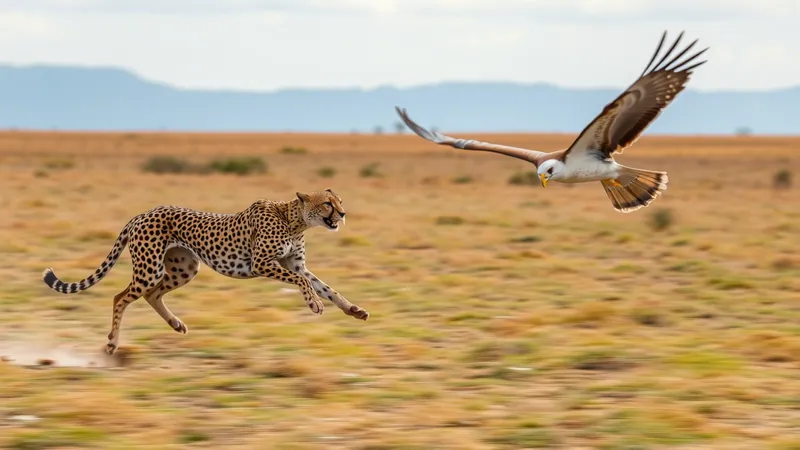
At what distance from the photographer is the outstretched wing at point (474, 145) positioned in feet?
36.2

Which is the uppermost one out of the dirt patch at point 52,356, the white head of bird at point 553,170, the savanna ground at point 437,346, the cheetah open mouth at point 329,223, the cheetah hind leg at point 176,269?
the white head of bird at point 553,170

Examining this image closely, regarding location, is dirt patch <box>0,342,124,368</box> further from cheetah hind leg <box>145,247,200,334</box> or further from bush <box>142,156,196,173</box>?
bush <box>142,156,196,173</box>

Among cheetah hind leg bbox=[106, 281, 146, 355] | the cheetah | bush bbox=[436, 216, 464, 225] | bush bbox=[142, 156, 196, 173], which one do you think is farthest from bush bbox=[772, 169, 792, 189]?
cheetah hind leg bbox=[106, 281, 146, 355]

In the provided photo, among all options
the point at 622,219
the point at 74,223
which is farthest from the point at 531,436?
the point at 622,219

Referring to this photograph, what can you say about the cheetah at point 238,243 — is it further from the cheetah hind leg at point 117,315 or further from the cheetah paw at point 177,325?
the cheetah paw at point 177,325

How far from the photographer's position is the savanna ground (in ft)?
23.2

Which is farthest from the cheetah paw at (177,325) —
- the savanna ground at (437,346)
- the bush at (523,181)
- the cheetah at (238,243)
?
the bush at (523,181)

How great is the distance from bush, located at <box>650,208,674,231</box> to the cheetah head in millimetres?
13370

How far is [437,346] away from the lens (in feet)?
32.6

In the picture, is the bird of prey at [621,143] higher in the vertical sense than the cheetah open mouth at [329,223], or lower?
higher

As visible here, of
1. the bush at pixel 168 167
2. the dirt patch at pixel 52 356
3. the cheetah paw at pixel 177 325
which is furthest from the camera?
the bush at pixel 168 167

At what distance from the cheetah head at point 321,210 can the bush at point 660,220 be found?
1337 cm

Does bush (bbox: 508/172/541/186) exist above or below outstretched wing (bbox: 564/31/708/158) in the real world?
below

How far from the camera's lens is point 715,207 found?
89.5 ft
